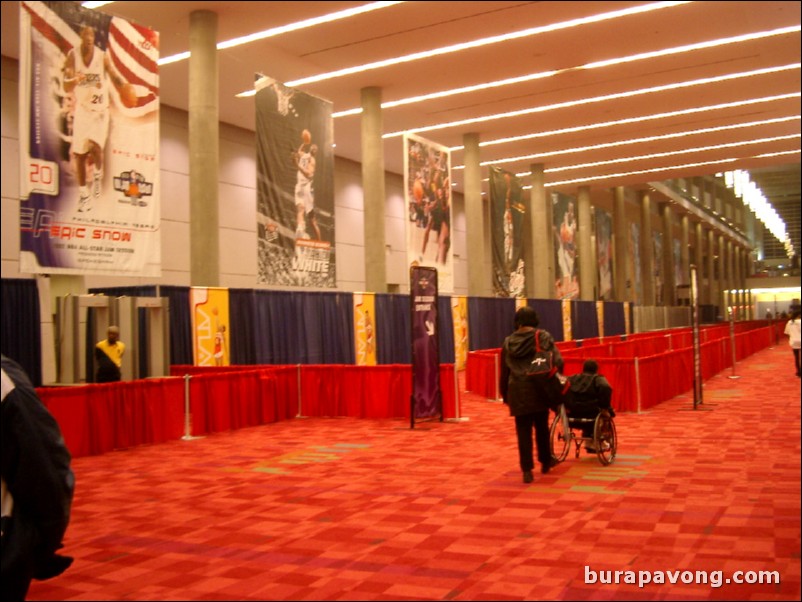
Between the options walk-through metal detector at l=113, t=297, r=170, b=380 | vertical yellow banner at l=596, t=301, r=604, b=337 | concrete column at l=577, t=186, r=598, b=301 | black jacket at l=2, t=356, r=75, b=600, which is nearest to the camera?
black jacket at l=2, t=356, r=75, b=600

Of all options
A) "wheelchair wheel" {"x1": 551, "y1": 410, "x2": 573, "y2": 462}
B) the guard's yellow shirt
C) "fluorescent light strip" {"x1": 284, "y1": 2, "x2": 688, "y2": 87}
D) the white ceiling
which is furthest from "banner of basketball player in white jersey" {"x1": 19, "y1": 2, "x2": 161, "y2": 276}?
"fluorescent light strip" {"x1": 284, "y1": 2, "x2": 688, "y2": 87}

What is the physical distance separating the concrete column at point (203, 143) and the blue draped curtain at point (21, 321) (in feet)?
12.9

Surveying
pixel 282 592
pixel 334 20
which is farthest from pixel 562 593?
pixel 334 20

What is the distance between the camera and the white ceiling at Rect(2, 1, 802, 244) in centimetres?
1580

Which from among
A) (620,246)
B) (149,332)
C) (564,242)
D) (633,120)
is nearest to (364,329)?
(149,332)

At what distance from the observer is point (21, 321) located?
11336 mm

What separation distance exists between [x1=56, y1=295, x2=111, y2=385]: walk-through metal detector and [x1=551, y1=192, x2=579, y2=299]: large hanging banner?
2061 cm

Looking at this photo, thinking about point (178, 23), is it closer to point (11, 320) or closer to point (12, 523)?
point (11, 320)

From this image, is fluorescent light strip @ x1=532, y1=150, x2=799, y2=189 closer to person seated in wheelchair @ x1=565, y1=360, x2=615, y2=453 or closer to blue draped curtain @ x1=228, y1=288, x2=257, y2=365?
blue draped curtain @ x1=228, y1=288, x2=257, y2=365

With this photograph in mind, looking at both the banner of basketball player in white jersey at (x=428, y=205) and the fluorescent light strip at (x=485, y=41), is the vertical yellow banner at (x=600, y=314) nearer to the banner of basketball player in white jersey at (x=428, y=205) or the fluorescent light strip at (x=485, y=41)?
the banner of basketball player in white jersey at (x=428, y=205)

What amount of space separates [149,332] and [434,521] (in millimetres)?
A: 8416

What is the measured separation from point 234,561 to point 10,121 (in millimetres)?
15125

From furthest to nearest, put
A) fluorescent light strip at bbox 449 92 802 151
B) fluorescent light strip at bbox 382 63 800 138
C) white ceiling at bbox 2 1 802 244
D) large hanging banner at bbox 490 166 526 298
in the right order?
large hanging banner at bbox 490 166 526 298, fluorescent light strip at bbox 449 92 802 151, fluorescent light strip at bbox 382 63 800 138, white ceiling at bbox 2 1 802 244

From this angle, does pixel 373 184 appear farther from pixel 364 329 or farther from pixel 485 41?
pixel 485 41
